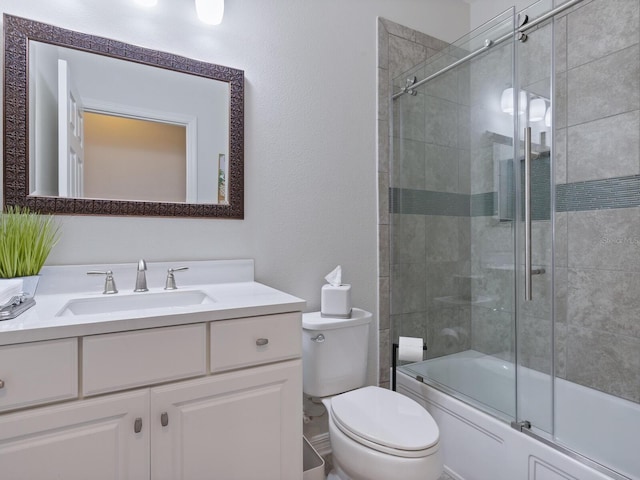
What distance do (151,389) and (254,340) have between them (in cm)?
30

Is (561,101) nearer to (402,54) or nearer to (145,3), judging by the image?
(402,54)

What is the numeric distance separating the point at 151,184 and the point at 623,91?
2128mm

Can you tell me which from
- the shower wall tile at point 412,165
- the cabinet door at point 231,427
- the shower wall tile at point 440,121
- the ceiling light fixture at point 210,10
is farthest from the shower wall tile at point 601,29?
the cabinet door at point 231,427

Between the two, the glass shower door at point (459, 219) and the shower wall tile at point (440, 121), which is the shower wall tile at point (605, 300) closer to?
the glass shower door at point (459, 219)

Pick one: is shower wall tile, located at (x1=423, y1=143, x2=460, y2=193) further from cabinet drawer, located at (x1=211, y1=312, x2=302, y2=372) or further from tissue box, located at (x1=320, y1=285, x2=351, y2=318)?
cabinet drawer, located at (x1=211, y1=312, x2=302, y2=372)

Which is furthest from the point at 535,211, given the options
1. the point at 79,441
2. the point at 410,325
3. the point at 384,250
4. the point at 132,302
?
the point at 79,441

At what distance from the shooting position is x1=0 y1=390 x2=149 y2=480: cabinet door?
83 cm

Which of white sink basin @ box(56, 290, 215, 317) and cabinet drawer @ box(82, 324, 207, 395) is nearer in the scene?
cabinet drawer @ box(82, 324, 207, 395)

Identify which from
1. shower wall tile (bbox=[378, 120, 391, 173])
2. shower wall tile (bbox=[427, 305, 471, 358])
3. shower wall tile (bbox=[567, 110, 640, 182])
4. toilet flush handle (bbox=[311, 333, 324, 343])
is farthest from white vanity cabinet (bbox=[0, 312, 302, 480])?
shower wall tile (bbox=[567, 110, 640, 182])

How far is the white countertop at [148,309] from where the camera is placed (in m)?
0.86

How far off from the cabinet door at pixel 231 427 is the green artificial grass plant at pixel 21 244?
0.63m

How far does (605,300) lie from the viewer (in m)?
1.72

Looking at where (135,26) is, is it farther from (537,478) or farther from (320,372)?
(537,478)

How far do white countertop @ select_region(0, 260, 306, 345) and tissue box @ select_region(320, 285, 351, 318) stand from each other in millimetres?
341
